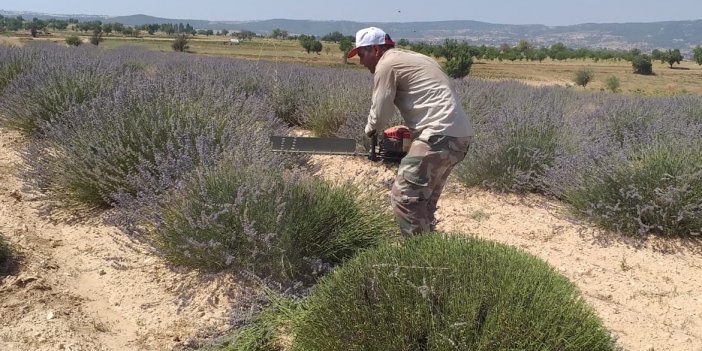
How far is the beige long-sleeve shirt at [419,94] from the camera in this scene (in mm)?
3186

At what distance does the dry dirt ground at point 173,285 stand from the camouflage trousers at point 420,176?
50 centimetres

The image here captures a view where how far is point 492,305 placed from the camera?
81.0 inches

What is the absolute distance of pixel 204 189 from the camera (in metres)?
3.13

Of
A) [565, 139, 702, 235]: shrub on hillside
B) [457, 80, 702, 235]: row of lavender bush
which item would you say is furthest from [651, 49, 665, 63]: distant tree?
[565, 139, 702, 235]: shrub on hillside

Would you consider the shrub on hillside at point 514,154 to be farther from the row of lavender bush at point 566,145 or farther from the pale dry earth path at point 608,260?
the pale dry earth path at point 608,260

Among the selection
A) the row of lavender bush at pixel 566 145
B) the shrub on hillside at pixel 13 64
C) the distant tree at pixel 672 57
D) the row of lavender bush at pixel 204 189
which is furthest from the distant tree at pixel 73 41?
the distant tree at pixel 672 57

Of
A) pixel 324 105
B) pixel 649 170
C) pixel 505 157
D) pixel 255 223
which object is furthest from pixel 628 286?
pixel 324 105

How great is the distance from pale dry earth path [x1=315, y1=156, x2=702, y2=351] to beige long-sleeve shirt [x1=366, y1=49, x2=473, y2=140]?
2.14ft

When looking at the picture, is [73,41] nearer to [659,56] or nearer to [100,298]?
[100,298]

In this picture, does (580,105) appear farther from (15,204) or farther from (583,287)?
(15,204)

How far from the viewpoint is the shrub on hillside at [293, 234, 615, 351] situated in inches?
77.7

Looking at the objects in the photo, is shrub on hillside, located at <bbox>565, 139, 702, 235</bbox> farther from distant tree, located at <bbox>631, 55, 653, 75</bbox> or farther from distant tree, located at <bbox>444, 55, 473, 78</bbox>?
distant tree, located at <bbox>631, 55, 653, 75</bbox>

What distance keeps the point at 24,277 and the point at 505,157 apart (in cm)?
406

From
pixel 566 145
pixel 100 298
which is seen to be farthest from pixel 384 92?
pixel 566 145
